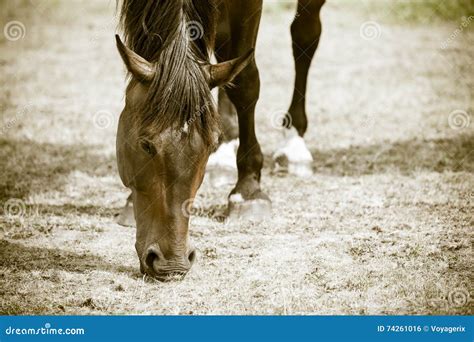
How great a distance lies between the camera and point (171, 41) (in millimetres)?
3816

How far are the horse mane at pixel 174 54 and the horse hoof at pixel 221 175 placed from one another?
2319 millimetres

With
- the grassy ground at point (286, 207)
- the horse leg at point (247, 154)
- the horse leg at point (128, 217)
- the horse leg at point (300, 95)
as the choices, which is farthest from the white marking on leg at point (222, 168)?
the horse leg at point (128, 217)

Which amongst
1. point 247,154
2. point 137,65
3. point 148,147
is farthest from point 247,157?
point 137,65

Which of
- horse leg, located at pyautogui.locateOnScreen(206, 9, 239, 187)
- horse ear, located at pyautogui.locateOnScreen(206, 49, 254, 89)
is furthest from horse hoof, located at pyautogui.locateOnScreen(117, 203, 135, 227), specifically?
horse ear, located at pyautogui.locateOnScreen(206, 49, 254, 89)

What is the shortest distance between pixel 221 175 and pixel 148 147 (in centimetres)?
269

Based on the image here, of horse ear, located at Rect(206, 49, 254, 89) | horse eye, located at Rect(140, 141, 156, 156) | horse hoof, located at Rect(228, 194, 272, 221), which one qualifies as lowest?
horse hoof, located at Rect(228, 194, 272, 221)

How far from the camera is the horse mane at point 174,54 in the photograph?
3.61m

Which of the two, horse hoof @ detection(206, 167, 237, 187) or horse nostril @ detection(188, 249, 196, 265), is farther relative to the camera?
horse hoof @ detection(206, 167, 237, 187)

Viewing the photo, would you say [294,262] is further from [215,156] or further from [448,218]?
[215,156]

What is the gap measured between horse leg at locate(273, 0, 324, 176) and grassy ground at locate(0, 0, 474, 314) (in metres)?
0.19

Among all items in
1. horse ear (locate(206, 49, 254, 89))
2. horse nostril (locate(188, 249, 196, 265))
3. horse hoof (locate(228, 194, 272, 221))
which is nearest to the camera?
horse ear (locate(206, 49, 254, 89))

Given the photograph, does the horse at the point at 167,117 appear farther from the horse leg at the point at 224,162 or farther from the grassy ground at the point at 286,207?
the horse leg at the point at 224,162

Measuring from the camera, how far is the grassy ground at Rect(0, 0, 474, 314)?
393 centimetres

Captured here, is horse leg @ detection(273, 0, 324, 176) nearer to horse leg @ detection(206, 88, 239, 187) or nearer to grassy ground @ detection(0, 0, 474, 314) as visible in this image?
grassy ground @ detection(0, 0, 474, 314)
